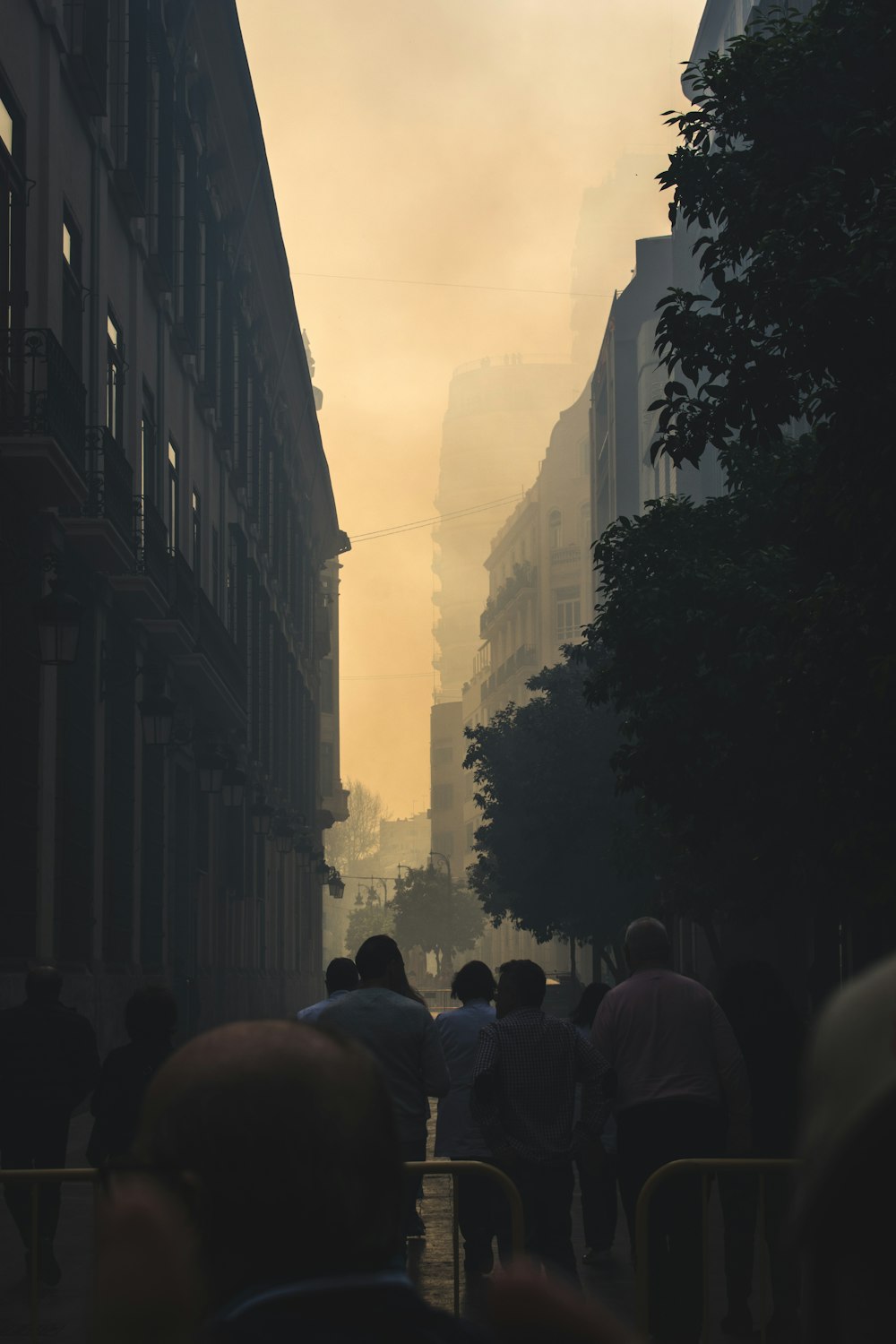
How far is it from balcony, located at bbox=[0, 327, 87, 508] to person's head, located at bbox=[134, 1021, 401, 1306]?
579 inches

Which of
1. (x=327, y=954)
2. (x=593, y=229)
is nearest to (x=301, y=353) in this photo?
(x=593, y=229)

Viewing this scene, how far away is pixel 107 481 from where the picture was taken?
1997cm

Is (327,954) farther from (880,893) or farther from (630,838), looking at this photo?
(880,893)

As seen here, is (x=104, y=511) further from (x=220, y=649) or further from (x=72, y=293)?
(x=220, y=649)

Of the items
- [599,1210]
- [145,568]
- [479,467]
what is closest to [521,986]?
[599,1210]

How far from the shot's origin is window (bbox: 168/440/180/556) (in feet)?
90.5

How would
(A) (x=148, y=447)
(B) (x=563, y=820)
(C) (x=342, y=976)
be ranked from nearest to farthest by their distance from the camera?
(C) (x=342, y=976)
(A) (x=148, y=447)
(B) (x=563, y=820)

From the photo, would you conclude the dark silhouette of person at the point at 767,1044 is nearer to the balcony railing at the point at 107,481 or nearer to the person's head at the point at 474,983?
the person's head at the point at 474,983

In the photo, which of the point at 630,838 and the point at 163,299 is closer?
the point at 163,299

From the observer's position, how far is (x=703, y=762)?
69.4 ft


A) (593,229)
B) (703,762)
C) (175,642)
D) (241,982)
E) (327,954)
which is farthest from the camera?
(327,954)

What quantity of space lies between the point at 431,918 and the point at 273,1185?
4760 inches

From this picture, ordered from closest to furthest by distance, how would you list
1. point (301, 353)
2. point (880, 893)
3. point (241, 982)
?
point (880, 893) → point (241, 982) → point (301, 353)

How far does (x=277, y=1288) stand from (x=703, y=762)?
787 inches
